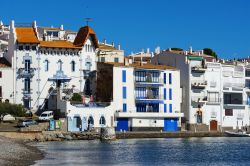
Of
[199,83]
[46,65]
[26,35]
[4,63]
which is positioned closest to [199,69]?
[199,83]

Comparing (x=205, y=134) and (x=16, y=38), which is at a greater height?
(x=16, y=38)

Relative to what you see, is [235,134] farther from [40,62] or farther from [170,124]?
[40,62]

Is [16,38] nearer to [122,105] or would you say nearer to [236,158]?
[122,105]

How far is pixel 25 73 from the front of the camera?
100000mm

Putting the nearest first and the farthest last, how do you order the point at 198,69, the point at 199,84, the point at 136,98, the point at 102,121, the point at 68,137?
the point at 68,137, the point at 102,121, the point at 136,98, the point at 199,84, the point at 198,69

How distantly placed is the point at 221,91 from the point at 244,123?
8.93m

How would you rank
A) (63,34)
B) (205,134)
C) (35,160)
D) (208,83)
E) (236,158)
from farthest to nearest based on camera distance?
(63,34), (208,83), (205,134), (236,158), (35,160)

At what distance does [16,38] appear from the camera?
329 feet

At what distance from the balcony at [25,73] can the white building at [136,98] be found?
9.45 metres

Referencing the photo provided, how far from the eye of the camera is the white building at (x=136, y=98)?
332 feet

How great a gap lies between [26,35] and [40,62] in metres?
4.61

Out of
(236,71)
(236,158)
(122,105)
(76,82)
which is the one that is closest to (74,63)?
(76,82)

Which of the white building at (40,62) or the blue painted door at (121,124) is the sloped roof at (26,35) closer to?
the white building at (40,62)

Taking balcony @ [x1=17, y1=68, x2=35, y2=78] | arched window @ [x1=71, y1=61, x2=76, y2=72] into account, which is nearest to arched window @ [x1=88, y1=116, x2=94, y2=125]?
arched window @ [x1=71, y1=61, x2=76, y2=72]
